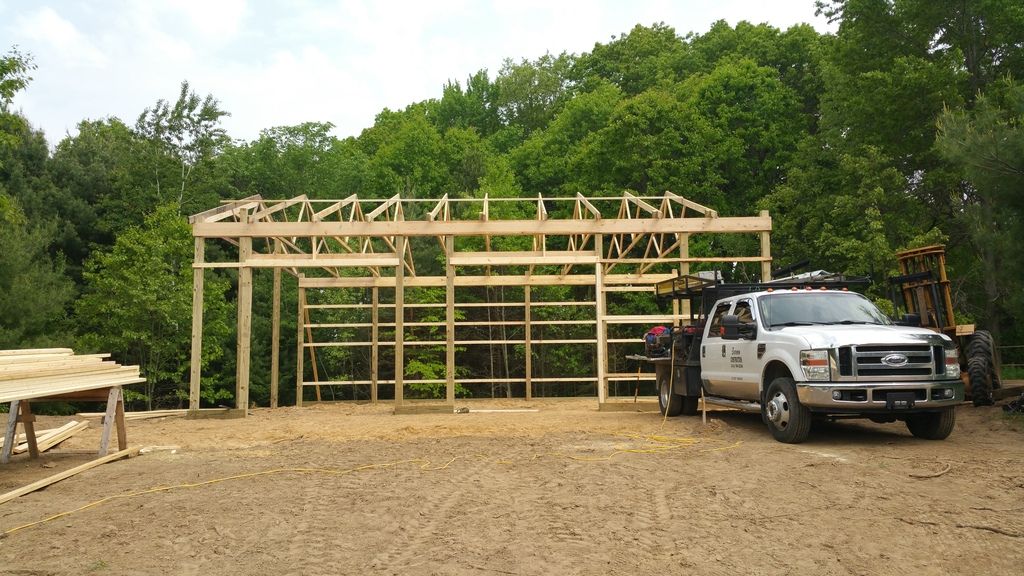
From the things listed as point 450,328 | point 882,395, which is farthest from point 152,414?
point 882,395

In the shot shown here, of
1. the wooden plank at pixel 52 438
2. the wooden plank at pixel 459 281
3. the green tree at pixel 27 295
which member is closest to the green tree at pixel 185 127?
the green tree at pixel 27 295

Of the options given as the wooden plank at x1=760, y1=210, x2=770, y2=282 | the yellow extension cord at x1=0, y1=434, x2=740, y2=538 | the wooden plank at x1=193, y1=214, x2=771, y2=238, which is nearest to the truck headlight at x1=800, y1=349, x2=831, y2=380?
the yellow extension cord at x1=0, y1=434, x2=740, y2=538

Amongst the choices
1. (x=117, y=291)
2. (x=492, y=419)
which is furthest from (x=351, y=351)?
(x=492, y=419)

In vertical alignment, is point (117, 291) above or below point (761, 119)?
below

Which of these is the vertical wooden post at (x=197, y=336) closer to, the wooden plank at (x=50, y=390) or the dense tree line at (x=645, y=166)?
the wooden plank at (x=50, y=390)

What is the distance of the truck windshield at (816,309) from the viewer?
9.89m

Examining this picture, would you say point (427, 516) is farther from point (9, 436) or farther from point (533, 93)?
point (533, 93)

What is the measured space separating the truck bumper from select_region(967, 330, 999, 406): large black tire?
299cm

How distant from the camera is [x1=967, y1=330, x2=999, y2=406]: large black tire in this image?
11.0 metres

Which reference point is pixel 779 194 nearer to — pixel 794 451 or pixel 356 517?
pixel 794 451

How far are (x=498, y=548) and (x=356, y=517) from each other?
1446 mm

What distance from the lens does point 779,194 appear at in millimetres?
27547

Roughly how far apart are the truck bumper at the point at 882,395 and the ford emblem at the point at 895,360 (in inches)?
8.9

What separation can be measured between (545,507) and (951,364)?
5652mm
